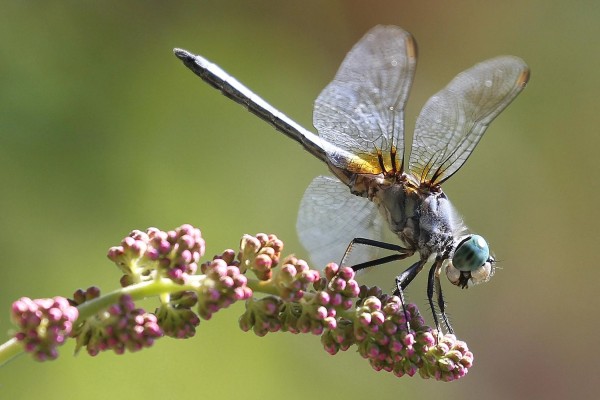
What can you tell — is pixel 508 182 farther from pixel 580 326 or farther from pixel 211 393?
pixel 211 393

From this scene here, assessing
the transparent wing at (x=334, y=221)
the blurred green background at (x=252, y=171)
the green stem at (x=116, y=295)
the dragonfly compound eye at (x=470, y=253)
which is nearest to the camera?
the green stem at (x=116, y=295)

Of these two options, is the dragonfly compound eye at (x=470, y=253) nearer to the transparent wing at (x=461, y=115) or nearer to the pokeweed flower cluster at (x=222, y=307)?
the transparent wing at (x=461, y=115)

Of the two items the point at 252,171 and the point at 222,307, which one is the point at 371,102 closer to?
the point at 222,307

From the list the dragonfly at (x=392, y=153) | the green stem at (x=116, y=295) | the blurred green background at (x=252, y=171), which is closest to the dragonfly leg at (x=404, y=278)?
the dragonfly at (x=392, y=153)

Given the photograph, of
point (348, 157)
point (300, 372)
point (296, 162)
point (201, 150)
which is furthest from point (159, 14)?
point (348, 157)

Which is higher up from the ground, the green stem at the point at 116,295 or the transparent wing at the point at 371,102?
the transparent wing at the point at 371,102

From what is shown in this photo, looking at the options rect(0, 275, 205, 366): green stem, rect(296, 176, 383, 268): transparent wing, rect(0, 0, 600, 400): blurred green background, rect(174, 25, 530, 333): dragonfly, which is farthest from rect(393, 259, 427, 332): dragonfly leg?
rect(0, 0, 600, 400): blurred green background
